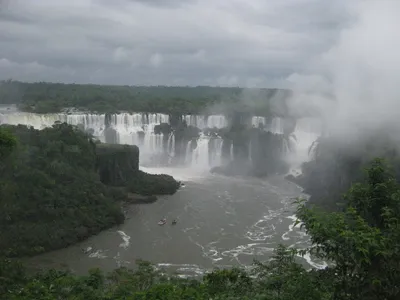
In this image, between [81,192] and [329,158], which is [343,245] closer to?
[81,192]

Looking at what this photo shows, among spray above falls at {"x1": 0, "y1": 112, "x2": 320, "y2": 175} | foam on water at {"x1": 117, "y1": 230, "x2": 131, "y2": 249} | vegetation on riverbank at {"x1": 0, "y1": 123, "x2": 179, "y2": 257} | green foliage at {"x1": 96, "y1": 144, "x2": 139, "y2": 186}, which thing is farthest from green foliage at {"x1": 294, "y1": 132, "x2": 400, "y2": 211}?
green foliage at {"x1": 96, "y1": 144, "x2": 139, "y2": 186}

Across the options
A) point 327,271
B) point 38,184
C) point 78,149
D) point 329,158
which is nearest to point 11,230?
point 38,184

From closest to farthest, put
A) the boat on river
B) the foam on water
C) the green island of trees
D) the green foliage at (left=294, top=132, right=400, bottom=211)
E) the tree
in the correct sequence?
the tree
the green island of trees
the foam on water
the boat on river
the green foliage at (left=294, top=132, right=400, bottom=211)

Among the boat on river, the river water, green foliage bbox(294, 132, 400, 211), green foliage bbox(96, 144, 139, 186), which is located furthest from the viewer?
green foliage bbox(96, 144, 139, 186)

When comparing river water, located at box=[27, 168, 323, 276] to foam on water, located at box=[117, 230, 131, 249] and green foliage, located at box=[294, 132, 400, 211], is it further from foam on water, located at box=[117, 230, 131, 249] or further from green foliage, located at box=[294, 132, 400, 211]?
green foliage, located at box=[294, 132, 400, 211]

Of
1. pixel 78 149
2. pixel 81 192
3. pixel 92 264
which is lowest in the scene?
pixel 92 264

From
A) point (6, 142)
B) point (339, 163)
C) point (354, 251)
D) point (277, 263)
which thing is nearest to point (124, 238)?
point (6, 142)
